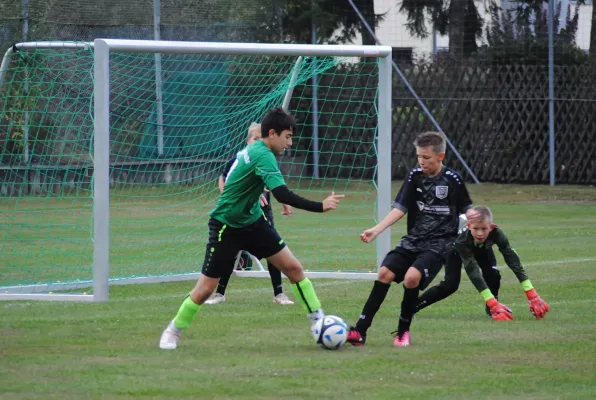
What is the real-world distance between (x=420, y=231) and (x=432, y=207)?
195 mm

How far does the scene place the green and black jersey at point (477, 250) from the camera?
29.8 feet

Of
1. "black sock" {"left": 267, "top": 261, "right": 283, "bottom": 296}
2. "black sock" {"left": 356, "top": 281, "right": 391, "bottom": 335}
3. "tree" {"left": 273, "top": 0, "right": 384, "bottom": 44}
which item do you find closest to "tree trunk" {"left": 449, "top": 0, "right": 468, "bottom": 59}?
"tree" {"left": 273, "top": 0, "right": 384, "bottom": 44}

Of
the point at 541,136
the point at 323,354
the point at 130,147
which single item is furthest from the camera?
the point at 541,136

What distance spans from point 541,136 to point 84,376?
64.6 feet

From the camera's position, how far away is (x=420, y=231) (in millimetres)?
8117

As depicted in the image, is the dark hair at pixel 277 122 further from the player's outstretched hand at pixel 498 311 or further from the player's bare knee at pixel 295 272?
the player's outstretched hand at pixel 498 311

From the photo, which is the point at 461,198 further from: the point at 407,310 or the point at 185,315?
the point at 185,315

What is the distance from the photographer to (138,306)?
994cm

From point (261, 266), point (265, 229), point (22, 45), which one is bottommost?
point (261, 266)

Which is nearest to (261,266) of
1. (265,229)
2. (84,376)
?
(265,229)

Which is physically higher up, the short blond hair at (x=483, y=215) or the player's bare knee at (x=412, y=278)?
the short blond hair at (x=483, y=215)

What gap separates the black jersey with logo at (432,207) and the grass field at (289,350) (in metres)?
0.74

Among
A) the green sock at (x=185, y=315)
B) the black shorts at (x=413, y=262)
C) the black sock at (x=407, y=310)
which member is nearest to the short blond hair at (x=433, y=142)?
the black shorts at (x=413, y=262)

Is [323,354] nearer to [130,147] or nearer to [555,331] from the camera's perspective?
[555,331]
